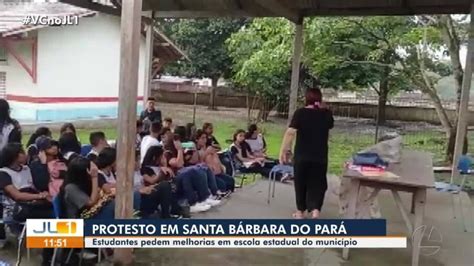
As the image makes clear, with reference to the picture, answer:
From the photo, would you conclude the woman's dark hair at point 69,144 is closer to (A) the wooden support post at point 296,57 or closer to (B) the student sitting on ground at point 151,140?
(B) the student sitting on ground at point 151,140

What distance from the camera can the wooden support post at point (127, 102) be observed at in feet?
11.8

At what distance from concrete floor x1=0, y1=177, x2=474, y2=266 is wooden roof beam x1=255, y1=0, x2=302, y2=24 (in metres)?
2.75

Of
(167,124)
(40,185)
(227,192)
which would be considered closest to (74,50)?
(167,124)

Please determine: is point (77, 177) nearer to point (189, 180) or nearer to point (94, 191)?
point (94, 191)

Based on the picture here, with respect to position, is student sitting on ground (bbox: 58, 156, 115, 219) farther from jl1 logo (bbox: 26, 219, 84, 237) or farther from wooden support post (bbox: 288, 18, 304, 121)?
wooden support post (bbox: 288, 18, 304, 121)

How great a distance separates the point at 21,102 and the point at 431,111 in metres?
13.8

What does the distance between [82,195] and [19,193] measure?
1.84ft

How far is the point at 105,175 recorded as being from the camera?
13.1 ft

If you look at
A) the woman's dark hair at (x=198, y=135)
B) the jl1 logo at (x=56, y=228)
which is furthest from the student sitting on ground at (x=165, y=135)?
the jl1 logo at (x=56, y=228)

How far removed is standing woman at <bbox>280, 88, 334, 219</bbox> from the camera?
4672 mm

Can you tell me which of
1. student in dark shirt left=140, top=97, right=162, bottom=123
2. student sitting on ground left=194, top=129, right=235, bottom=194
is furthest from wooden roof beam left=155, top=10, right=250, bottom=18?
student sitting on ground left=194, top=129, right=235, bottom=194

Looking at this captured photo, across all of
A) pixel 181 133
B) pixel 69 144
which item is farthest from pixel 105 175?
pixel 181 133

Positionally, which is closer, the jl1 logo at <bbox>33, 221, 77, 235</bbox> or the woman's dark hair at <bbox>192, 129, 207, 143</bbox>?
the jl1 logo at <bbox>33, 221, 77, 235</bbox>
